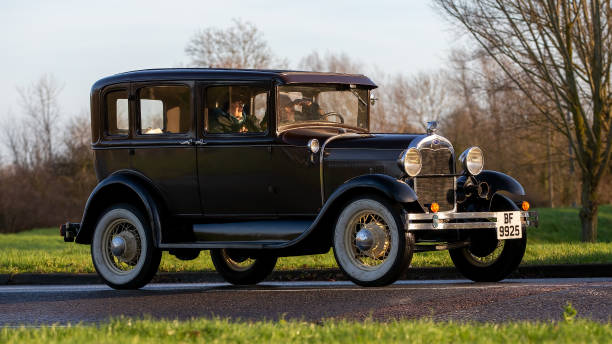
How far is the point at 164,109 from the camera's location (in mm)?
10062

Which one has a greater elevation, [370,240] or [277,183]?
[277,183]

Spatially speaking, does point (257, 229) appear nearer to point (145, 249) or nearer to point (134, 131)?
point (145, 249)

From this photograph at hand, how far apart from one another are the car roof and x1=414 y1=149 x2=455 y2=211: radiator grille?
1547 mm

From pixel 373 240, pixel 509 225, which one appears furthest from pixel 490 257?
pixel 373 240

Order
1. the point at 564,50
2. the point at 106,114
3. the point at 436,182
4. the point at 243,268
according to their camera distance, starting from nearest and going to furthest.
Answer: the point at 436,182 → the point at 106,114 → the point at 243,268 → the point at 564,50

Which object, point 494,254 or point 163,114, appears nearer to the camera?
point 494,254

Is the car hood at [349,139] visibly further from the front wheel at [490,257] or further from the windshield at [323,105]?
the front wheel at [490,257]

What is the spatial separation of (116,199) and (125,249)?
0.66 meters

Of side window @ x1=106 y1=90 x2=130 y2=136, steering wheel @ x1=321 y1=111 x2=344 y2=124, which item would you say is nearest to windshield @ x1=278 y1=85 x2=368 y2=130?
steering wheel @ x1=321 y1=111 x2=344 y2=124

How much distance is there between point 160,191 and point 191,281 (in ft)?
7.34

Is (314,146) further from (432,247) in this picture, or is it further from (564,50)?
(564,50)

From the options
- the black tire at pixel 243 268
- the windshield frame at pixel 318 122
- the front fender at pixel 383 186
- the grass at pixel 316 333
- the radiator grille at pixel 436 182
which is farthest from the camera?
the black tire at pixel 243 268

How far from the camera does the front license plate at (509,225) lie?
28.8ft

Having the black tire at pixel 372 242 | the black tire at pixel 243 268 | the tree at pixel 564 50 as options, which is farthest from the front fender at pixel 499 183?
the tree at pixel 564 50
